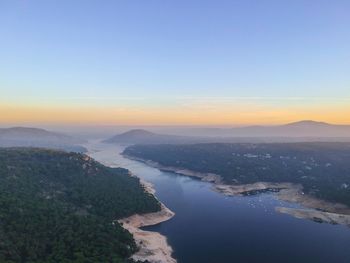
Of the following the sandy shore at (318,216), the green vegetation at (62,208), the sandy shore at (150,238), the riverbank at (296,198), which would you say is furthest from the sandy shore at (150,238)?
the riverbank at (296,198)

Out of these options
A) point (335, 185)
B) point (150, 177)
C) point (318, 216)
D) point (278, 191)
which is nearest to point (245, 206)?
point (318, 216)

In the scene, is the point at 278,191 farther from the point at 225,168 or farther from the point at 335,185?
the point at 225,168

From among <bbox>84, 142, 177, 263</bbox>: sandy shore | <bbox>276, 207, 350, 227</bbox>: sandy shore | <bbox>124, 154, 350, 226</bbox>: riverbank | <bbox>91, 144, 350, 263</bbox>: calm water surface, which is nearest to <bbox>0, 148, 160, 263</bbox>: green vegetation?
<bbox>84, 142, 177, 263</bbox>: sandy shore

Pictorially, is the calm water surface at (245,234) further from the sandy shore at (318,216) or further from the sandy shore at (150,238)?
the sandy shore at (318,216)

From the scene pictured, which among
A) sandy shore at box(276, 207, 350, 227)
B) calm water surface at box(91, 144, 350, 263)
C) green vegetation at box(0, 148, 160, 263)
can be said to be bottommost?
calm water surface at box(91, 144, 350, 263)

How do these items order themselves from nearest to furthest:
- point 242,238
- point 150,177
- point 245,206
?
point 242,238 < point 245,206 < point 150,177

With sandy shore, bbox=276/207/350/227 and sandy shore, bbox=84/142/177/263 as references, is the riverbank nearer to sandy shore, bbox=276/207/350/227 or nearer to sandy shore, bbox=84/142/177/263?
sandy shore, bbox=276/207/350/227

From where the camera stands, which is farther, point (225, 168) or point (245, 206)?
point (225, 168)
